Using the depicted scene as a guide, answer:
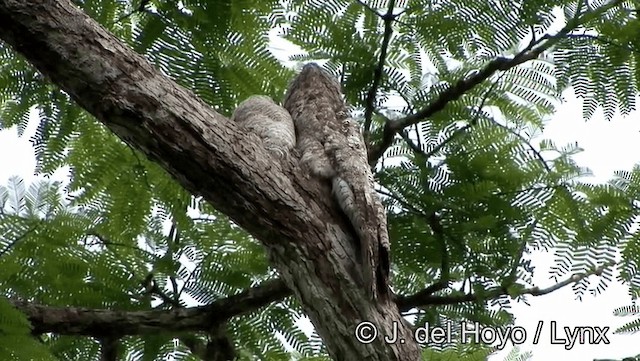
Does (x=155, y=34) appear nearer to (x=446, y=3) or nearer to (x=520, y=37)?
(x=446, y=3)

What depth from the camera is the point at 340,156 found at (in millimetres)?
4199

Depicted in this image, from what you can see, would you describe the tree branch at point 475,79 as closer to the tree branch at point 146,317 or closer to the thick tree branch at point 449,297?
the thick tree branch at point 449,297

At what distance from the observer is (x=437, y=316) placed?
4980mm

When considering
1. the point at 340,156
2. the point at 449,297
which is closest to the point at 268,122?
the point at 340,156

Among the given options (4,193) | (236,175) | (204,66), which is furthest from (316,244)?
(4,193)

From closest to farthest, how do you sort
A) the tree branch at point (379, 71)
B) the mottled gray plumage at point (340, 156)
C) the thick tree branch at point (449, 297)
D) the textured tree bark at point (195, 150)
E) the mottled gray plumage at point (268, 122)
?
the textured tree bark at point (195, 150) < the mottled gray plumage at point (340, 156) < the mottled gray plumage at point (268, 122) < the thick tree branch at point (449, 297) < the tree branch at point (379, 71)

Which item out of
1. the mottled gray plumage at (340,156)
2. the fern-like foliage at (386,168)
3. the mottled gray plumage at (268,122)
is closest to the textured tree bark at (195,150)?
the mottled gray plumage at (340,156)

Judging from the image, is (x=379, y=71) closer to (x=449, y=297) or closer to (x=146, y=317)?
(x=449, y=297)

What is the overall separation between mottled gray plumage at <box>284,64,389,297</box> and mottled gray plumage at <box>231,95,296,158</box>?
94 mm

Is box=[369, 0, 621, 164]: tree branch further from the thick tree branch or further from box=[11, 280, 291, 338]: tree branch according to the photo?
box=[11, 280, 291, 338]: tree branch

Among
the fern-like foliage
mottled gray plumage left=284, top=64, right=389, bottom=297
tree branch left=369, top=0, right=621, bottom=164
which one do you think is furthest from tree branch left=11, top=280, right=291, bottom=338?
tree branch left=369, top=0, right=621, bottom=164

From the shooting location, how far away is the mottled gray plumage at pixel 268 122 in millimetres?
4191

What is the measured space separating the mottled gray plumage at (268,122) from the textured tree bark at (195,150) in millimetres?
394

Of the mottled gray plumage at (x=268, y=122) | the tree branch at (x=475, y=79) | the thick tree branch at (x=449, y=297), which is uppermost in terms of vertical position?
the tree branch at (x=475, y=79)
